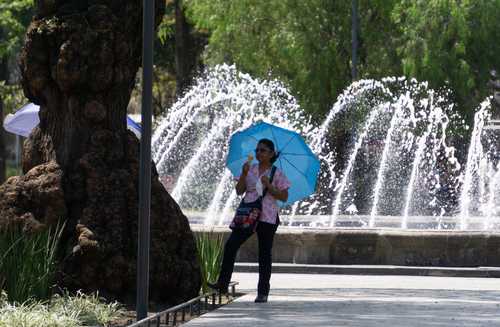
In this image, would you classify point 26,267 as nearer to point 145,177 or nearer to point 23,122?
point 145,177

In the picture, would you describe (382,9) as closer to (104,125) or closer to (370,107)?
(370,107)

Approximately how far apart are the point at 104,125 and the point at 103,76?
1.56ft

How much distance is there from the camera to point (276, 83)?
41312 mm

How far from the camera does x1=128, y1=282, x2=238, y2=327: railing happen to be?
10836 mm

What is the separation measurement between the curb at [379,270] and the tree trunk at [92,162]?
572cm

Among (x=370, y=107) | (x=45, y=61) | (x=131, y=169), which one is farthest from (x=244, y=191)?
(x=370, y=107)

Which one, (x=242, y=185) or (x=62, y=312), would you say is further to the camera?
(x=242, y=185)

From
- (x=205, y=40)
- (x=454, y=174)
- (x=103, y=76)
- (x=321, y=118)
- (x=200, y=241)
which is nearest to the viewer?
(x=103, y=76)

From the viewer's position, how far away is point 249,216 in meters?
13.2

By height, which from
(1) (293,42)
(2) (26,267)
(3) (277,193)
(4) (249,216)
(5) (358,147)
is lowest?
(2) (26,267)

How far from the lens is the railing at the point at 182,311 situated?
35.6ft

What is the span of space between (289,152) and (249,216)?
3.76ft

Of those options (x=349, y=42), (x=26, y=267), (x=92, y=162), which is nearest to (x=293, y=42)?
(x=349, y=42)

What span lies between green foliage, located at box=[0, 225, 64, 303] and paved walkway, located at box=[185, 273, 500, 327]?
1.15 metres
